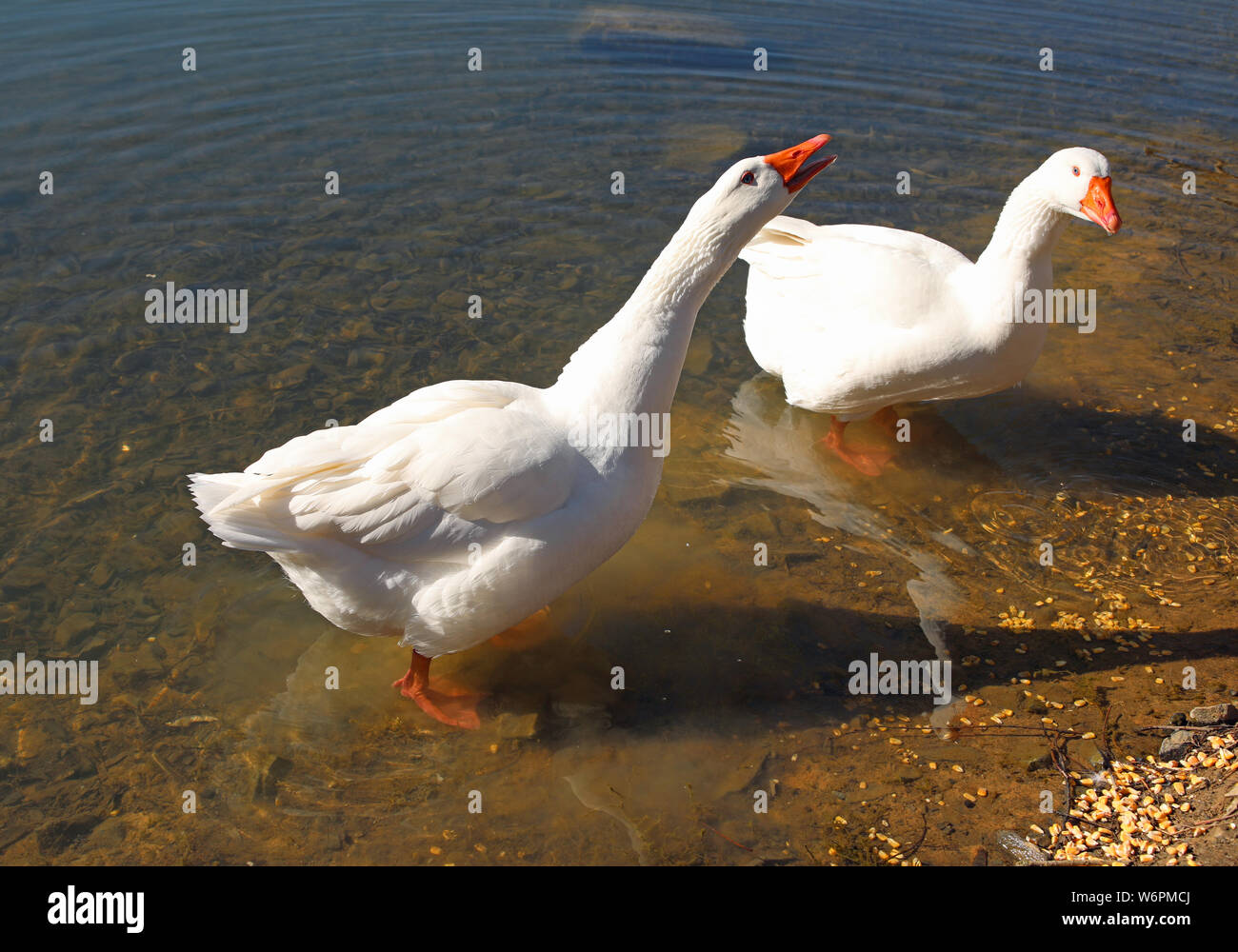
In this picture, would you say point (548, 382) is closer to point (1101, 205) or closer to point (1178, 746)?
point (1101, 205)

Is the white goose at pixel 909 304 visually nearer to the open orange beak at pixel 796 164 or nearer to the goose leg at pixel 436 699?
the open orange beak at pixel 796 164

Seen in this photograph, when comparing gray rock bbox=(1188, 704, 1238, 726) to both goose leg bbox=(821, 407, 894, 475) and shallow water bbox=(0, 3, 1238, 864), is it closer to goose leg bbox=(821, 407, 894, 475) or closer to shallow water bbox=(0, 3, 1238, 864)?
shallow water bbox=(0, 3, 1238, 864)

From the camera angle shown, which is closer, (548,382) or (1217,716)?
(1217,716)

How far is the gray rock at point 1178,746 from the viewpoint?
4.59 m

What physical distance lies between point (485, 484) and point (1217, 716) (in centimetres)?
350

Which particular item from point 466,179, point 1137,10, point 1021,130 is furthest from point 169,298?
point 1137,10

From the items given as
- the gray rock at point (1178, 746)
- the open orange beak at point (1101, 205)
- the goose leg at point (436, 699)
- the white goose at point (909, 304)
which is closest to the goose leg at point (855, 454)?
the white goose at point (909, 304)

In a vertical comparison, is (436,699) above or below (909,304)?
below

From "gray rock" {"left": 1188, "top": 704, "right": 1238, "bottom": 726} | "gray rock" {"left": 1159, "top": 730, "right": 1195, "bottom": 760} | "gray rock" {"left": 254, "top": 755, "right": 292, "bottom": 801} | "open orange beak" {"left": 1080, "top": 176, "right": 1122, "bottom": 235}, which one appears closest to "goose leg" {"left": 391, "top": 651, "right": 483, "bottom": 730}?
"gray rock" {"left": 254, "top": 755, "right": 292, "bottom": 801}

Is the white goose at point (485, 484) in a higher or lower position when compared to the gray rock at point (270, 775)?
higher

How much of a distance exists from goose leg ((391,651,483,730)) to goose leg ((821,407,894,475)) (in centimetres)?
314

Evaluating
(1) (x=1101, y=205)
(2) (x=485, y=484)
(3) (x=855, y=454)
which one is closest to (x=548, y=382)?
(3) (x=855, y=454)

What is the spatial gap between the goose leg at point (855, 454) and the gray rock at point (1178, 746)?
260 centimetres

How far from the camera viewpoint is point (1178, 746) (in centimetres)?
460
